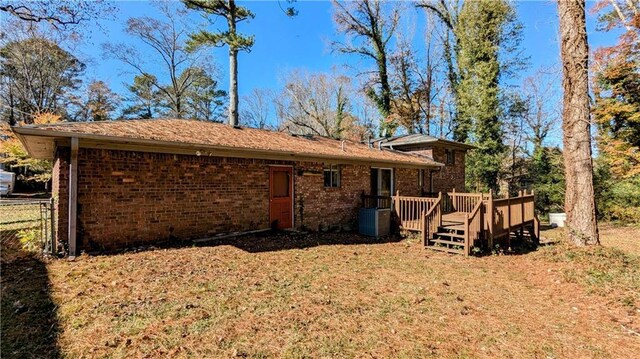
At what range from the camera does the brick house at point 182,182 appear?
6.20 meters

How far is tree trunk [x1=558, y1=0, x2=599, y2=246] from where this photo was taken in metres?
7.47

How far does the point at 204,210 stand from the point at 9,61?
85.5ft

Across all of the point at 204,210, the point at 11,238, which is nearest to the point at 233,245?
the point at 204,210

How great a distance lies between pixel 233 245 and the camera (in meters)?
7.46

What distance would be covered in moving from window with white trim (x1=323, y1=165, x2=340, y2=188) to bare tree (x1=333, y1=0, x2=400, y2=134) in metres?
14.1

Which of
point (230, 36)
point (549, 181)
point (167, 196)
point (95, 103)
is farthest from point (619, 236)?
point (95, 103)

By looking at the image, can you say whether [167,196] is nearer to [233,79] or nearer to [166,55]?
[233,79]

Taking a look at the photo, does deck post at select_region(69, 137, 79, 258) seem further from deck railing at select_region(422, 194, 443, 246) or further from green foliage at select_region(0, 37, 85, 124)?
green foliage at select_region(0, 37, 85, 124)

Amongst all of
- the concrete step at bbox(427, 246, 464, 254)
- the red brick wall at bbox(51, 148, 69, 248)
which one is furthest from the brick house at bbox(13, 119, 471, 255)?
the concrete step at bbox(427, 246, 464, 254)

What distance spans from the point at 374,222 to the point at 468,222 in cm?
308

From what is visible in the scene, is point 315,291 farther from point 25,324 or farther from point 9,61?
point 9,61

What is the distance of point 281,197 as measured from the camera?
31.7 feet

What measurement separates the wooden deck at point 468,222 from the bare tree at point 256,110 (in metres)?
24.1

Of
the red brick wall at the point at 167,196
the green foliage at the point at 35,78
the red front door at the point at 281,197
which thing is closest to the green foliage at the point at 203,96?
the green foliage at the point at 35,78
